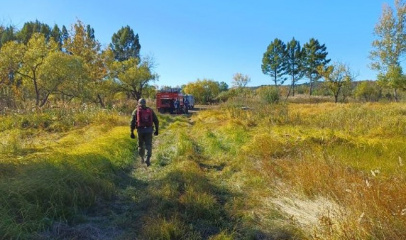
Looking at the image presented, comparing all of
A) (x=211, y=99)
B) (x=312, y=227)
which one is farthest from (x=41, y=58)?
(x=211, y=99)

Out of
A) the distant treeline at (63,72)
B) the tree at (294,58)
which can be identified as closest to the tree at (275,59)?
the tree at (294,58)

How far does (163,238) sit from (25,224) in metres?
1.71

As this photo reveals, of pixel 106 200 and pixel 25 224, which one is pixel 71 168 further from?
pixel 25 224

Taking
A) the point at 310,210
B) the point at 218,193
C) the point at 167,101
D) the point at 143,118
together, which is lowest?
the point at 218,193

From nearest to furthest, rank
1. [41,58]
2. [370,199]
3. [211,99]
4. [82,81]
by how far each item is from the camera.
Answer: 1. [370,199]
2. [41,58]
3. [82,81]
4. [211,99]

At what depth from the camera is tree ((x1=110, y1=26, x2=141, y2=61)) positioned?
197 ft

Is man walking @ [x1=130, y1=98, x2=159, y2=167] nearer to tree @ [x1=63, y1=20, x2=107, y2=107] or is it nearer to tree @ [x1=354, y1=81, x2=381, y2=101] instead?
tree @ [x1=63, y1=20, x2=107, y2=107]

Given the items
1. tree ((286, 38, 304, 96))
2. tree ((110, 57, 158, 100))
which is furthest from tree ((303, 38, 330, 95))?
tree ((110, 57, 158, 100))

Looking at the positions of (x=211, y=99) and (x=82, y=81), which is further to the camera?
(x=211, y=99)

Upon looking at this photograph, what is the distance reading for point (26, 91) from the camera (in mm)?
27812

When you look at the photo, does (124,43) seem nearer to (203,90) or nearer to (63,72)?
(203,90)

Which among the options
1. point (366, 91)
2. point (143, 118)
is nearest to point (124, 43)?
point (366, 91)

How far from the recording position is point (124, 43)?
198 ft

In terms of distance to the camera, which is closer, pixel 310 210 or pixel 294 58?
pixel 310 210
